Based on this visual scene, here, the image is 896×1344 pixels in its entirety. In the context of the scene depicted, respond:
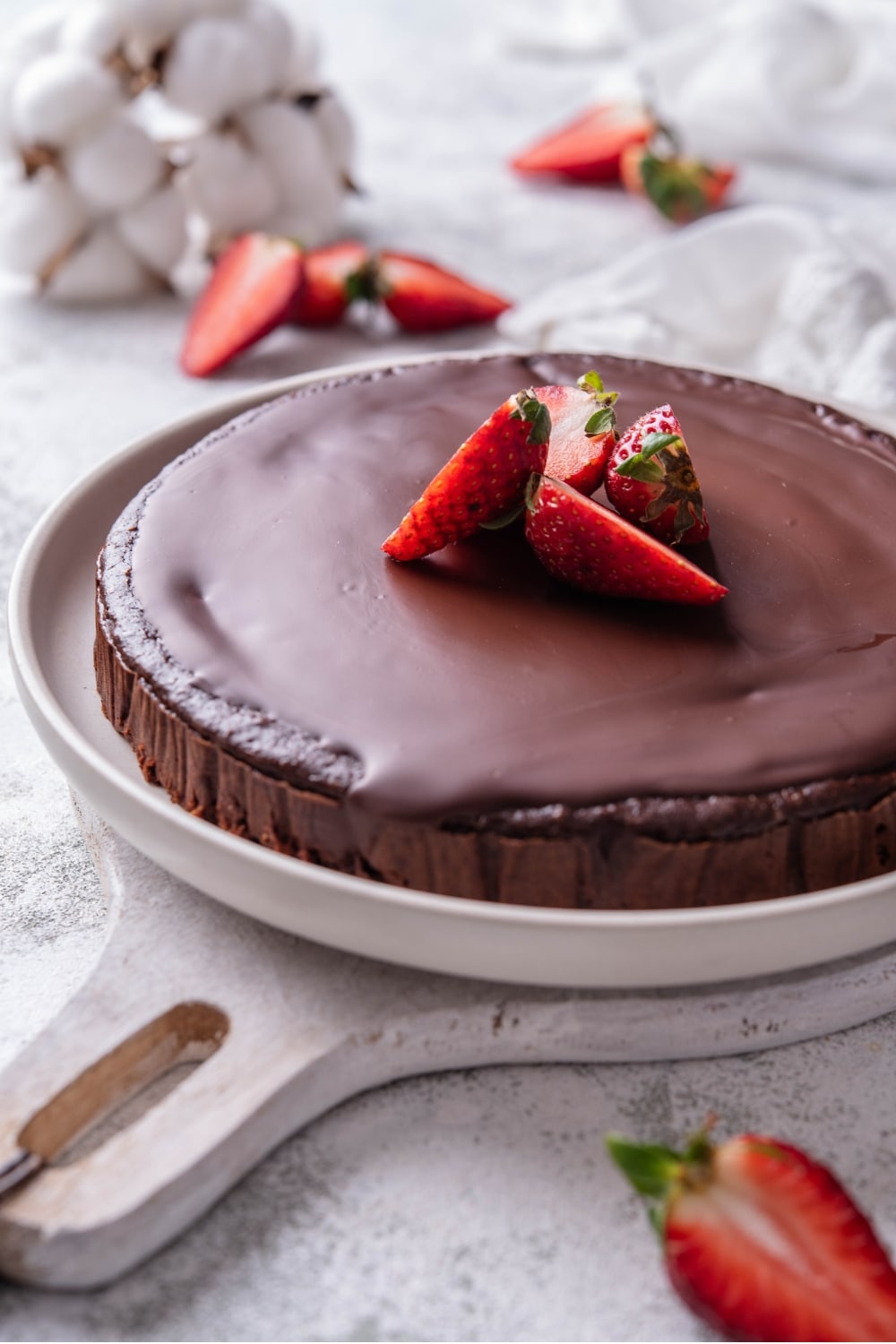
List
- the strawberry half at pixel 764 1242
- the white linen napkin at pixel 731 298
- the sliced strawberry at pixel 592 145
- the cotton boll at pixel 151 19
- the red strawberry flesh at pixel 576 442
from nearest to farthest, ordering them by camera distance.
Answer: the strawberry half at pixel 764 1242, the red strawberry flesh at pixel 576 442, the white linen napkin at pixel 731 298, the cotton boll at pixel 151 19, the sliced strawberry at pixel 592 145

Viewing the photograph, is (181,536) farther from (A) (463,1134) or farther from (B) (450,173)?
(B) (450,173)

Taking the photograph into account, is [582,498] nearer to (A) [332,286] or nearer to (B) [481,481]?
(B) [481,481]

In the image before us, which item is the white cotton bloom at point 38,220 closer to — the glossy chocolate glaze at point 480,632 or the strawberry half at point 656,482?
the glossy chocolate glaze at point 480,632

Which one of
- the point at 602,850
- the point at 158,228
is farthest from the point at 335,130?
the point at 602,850

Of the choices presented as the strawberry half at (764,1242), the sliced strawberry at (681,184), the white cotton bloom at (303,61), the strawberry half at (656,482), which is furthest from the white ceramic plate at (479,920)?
the sliced strawberry at (681,184)

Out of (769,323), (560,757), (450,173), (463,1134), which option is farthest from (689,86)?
(463,1134)

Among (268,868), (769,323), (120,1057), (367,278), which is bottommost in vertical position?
(769,323)

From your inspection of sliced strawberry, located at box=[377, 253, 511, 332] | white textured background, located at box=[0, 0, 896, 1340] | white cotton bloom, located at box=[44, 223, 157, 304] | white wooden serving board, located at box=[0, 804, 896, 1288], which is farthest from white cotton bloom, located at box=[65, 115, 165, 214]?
white wooden serving board, located at box=[0, 804, 896, 1288]

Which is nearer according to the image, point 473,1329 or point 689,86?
point 473,1329
